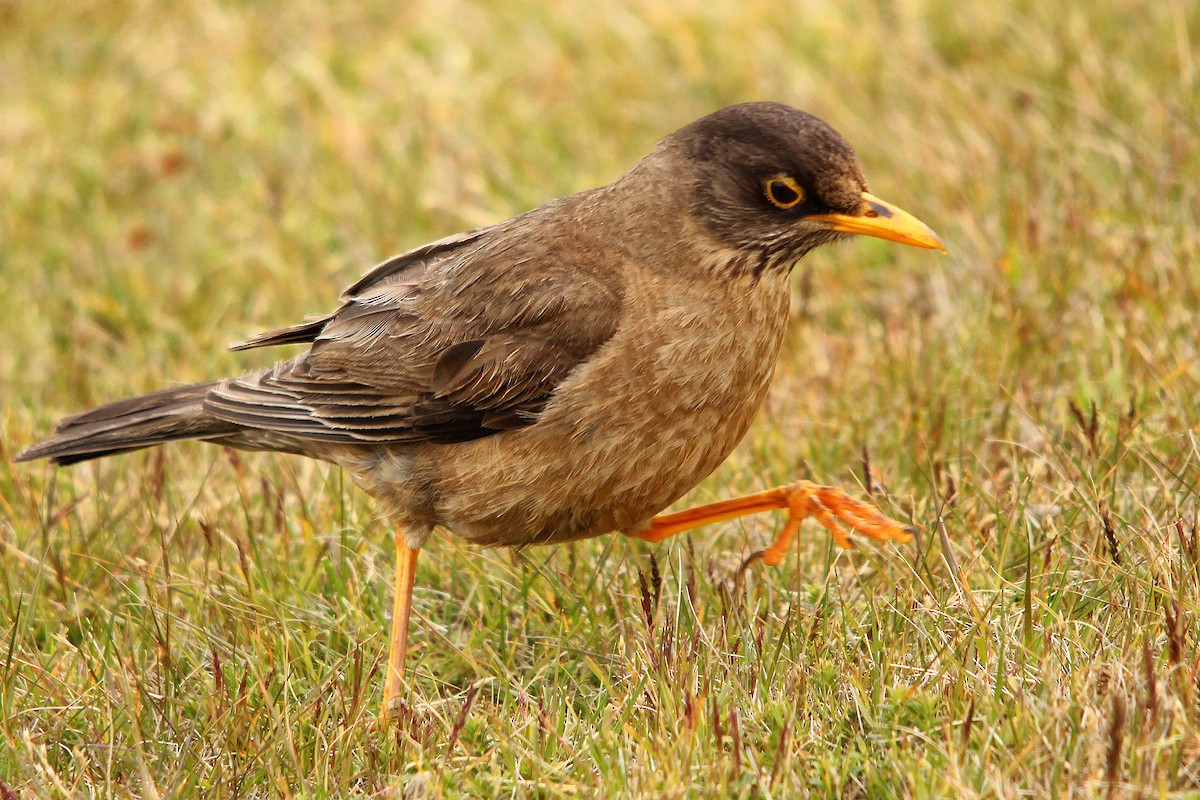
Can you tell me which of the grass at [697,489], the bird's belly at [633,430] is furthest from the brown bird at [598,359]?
the grass at [697,489]

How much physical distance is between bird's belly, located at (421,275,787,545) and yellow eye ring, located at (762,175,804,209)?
0.28m

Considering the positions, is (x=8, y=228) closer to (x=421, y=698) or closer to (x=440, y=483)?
(x=440, y=483)

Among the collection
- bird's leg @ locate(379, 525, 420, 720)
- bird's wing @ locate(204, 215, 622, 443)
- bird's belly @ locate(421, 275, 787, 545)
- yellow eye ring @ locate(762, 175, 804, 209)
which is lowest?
bird's leg @ locate(379, 525, 420, 720)

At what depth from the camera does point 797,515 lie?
15.4ft

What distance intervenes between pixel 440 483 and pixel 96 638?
1136mm

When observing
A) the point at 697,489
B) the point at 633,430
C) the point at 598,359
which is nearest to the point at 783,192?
the point at 598,359

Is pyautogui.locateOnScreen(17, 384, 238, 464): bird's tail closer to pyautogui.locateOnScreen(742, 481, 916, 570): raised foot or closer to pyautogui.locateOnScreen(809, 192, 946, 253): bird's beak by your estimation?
pyautogui.locateOnScreen(742, 481, 916, 570): raised foot

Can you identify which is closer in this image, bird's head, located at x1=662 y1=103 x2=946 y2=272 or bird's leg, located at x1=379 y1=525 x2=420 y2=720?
bird's leg, located at x1=379 y1=525 x2=420 y2=720

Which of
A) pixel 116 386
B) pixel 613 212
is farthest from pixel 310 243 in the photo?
pixel 613 212

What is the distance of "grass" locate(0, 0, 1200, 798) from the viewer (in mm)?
3695

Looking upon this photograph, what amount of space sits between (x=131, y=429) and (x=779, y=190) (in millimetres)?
2401

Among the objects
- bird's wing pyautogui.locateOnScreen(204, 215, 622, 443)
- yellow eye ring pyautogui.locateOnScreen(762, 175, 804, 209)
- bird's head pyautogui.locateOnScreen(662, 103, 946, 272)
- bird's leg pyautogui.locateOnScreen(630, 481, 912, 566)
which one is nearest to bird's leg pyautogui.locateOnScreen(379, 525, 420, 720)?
bird's wing pyautogui.locateOnScreen(204, 215, 622, 443)

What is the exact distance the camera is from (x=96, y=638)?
448 cm

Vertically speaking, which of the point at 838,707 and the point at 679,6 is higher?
the point at 679,6
